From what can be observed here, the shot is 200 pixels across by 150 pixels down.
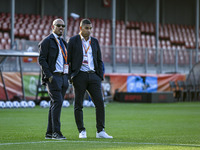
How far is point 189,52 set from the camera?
32.7m

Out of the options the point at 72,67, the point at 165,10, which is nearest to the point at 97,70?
the point at 72,67

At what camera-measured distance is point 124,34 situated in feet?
131

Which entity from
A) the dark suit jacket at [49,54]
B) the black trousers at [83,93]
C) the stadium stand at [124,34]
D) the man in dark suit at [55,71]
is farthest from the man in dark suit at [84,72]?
the stadium stand at [124,34]

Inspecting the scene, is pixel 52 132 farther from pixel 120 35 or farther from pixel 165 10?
pixel 165 10

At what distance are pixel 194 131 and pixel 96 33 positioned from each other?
26434 millimetres

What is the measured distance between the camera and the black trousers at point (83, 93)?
10.1m

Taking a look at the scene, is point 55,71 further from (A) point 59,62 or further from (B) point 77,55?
(B) point 77,55

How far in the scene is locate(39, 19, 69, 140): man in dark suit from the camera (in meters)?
9.86

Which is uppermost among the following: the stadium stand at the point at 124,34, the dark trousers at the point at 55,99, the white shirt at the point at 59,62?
the stadium stand at the point at 124,34

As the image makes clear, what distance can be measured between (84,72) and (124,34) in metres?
29.9

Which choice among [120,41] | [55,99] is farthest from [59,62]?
[120,41]

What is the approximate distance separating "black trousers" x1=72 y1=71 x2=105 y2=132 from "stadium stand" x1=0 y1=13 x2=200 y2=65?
19.2 meters

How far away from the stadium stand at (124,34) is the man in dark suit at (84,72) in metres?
19.1

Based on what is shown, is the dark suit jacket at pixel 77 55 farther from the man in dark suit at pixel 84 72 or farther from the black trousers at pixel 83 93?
the black trousers at pixel 83 93
